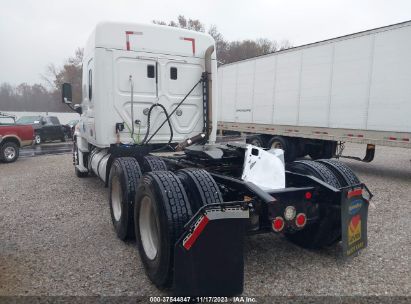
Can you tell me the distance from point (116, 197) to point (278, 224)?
2.40m

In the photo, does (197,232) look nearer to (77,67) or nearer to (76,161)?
(76,161)

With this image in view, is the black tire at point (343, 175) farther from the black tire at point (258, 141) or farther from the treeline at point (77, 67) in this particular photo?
the treeline at point (77, 67)

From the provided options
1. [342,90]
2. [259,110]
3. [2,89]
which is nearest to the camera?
[342,90]

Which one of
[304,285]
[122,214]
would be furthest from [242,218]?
[122,214]

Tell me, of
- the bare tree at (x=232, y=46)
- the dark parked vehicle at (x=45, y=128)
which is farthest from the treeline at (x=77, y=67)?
the dark parked vehicle at (x=45, y=128)

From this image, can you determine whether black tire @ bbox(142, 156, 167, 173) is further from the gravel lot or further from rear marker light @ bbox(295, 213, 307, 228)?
rear marker light @ bbox(295, 213, 307, 228)

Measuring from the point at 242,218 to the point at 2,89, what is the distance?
81.7 meters

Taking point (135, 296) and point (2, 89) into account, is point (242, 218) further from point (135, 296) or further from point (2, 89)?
point (2, 89)

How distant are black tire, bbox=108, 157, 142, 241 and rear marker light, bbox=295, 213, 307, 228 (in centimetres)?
193

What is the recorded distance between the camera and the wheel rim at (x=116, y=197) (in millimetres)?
4495

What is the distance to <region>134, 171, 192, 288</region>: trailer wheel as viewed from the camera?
2.88 metres

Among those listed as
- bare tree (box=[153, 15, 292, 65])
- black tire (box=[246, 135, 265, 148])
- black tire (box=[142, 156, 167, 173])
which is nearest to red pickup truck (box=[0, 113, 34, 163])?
black tire (box=[246, 135, 265, 148])

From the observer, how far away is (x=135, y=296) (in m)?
2.99

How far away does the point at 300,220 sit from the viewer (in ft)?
10.8
